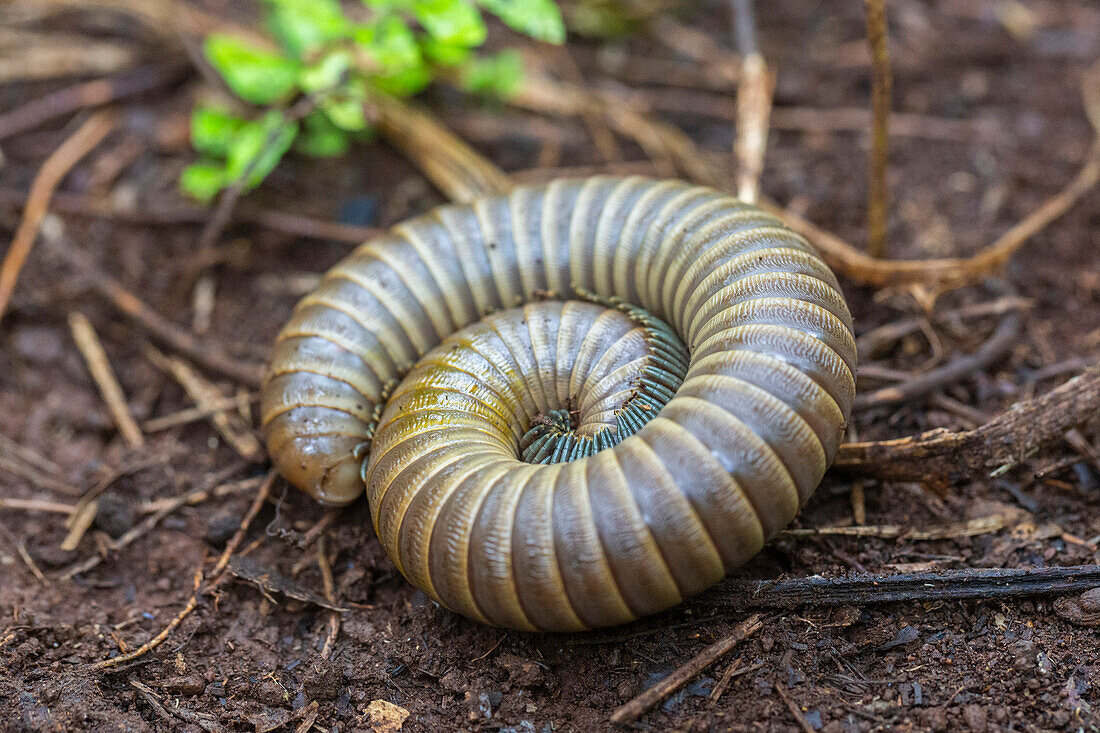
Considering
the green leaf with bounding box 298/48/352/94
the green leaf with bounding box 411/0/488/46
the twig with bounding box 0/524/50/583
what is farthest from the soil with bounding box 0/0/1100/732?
the green leaf with bounding box 411/0/488/46

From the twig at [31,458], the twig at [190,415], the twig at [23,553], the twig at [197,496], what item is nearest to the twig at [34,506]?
the twig at [23,553]

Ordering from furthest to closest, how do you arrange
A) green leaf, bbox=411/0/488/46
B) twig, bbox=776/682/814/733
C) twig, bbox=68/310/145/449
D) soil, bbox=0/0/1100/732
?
green leaf, bbox=411/0/488/46
twig, bbox=68/310/145/449
soil, bbox=0/0/1100/732
twig, bbox=776/682/814/733

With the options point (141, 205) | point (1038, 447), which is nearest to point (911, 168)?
point (1038, 447)

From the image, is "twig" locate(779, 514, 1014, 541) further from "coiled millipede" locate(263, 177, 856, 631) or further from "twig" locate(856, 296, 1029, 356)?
"twig" locate(856, 296, 1029, 356)

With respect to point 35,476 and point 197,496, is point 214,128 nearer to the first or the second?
point 35,476

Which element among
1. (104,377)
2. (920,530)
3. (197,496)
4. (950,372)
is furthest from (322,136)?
(920,530)

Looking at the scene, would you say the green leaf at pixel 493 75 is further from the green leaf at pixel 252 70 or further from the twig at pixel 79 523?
the twig at pixel 79 523
